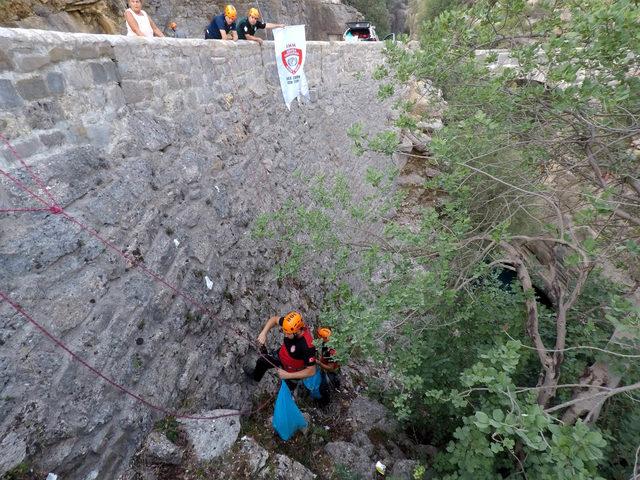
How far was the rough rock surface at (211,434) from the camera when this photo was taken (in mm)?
2676

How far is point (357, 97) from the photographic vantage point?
316 inches

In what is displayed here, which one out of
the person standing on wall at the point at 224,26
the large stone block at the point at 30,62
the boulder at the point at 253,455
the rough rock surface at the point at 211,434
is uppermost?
the large stone block at the point at 30,62

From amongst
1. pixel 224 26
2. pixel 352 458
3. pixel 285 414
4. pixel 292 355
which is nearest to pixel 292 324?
pixel 292 355

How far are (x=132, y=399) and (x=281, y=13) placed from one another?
13691 mm

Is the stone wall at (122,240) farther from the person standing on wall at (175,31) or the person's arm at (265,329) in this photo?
the person standing on wall at (175,31)

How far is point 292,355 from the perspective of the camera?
350cm

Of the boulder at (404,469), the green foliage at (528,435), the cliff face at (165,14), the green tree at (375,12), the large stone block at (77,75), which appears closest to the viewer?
the green foliage at (528,435)

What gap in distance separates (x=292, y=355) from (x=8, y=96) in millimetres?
2704

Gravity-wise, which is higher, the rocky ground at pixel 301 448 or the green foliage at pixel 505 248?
the green foliage at pixel 505 248

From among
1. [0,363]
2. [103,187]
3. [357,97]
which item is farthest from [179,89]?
[357,97]

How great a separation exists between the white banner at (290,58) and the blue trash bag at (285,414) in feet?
12.7

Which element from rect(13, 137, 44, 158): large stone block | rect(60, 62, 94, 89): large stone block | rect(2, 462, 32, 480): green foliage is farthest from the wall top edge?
rect(2, 462, 32, 480): green foliage

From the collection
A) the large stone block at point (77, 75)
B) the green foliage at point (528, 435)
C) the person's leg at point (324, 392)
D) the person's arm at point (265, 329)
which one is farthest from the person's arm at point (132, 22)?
the green foliage at point (528, 435)

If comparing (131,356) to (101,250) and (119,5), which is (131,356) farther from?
(119,5)
